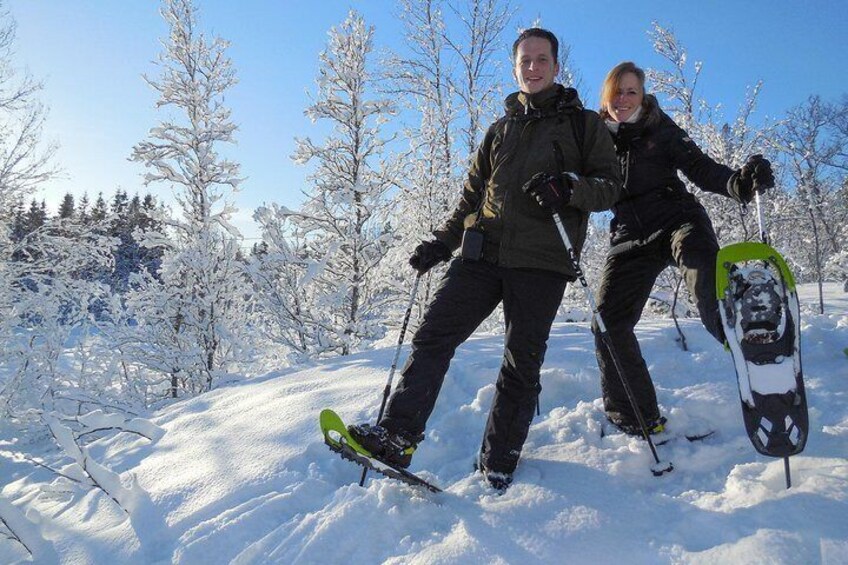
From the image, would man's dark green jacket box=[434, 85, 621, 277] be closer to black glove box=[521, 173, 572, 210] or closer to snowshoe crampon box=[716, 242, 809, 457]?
black glove box=[521, 173, 572, 210]

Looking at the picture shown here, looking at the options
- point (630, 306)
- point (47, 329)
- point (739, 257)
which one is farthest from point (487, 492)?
point (47, 329)

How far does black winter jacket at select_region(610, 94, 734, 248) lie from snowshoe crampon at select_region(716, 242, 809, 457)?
20.9 inches

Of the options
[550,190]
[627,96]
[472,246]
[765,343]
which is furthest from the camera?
[627,96]

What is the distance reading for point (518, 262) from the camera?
7.79 feet

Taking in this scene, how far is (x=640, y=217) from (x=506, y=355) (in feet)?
3.50

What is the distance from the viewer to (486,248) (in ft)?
8.18

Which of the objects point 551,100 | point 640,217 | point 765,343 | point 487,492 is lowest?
point 487,492

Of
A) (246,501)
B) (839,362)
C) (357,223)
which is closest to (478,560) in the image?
(246,501)

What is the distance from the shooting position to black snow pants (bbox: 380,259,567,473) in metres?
2.34

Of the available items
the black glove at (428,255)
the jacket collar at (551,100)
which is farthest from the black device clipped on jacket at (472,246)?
the jacket collar at (551,100)

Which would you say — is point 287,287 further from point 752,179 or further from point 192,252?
point 752,179

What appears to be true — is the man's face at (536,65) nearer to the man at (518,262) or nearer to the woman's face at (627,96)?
A: the man at (518,262)

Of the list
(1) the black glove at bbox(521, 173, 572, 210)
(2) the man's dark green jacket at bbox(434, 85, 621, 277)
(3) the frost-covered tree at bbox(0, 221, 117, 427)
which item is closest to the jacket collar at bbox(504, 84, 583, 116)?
(2) the man's dark green jacket at bbox(434, 85, 621, 277)

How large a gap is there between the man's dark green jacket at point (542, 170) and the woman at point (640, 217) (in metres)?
0.37
